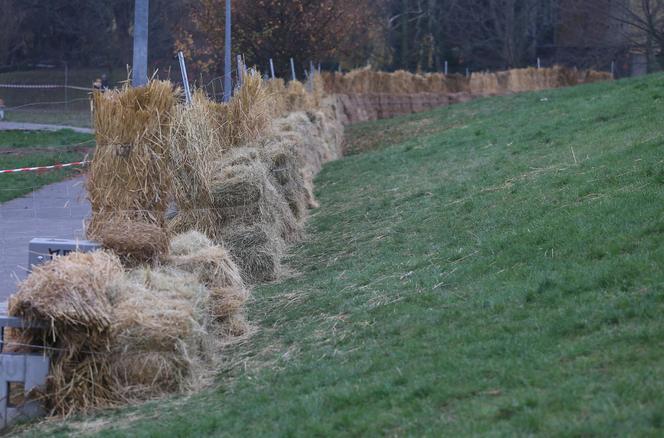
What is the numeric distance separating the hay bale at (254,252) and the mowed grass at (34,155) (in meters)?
7.30

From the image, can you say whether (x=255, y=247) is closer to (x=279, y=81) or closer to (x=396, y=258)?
(x=396, y=258)

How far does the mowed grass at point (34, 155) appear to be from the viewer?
19.8 m

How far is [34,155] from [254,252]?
14512 mm

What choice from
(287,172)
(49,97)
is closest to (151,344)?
(287,172)

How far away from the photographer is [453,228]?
39.2ft

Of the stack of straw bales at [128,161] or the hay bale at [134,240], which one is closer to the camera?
the hay bale at [134,240]

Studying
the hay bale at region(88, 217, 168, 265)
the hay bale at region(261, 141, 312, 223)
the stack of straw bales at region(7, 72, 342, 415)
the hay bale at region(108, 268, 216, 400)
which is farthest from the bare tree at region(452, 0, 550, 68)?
the hay bale at region(108, 268, 216, 400)

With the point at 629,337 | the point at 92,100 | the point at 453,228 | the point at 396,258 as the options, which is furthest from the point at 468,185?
the point at 629,337

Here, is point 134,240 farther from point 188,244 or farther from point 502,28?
point 502,28

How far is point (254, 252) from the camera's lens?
12008 mm

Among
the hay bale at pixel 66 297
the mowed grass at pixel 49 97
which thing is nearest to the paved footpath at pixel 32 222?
the hay bale at pixel 66 297

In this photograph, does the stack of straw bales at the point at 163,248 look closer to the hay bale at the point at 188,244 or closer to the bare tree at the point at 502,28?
the hay bale at the point at 188,244

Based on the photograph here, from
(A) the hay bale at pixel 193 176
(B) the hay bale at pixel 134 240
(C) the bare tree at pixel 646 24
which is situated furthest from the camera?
(C) the bare tree at pixel 646 24

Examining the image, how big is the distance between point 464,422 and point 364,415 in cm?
75
